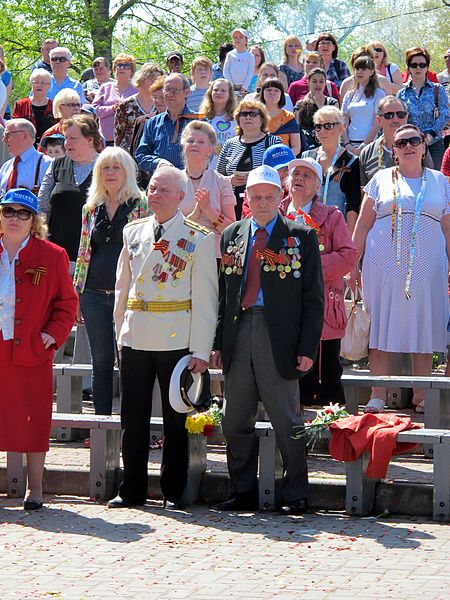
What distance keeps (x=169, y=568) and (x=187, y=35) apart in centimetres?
3032

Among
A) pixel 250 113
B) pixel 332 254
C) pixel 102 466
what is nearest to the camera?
pixel 102 466

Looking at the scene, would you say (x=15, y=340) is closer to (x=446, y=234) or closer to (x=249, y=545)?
(x=249, y=545)

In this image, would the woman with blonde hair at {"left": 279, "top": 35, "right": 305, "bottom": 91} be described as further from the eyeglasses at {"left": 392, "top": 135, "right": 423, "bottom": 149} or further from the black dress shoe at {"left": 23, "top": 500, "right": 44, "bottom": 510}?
the black dress shoe at {"left": 23, "top": 500, "right": 44, "bottom": 510}

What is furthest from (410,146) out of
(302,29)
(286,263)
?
(302,29)

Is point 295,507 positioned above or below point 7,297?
below

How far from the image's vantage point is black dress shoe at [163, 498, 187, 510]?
8688 millimetres

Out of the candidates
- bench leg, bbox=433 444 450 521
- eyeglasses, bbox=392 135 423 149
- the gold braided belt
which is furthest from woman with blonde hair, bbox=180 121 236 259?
bench leg, bbox=433 444 450 521

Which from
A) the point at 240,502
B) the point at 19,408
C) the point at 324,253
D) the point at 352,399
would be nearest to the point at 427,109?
the point at 352,399

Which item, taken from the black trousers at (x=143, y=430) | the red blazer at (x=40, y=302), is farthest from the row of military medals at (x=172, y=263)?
the red blazer at (x=40, y=302)

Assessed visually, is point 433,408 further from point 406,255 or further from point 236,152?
point 236,152

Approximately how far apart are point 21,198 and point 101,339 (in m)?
1.65

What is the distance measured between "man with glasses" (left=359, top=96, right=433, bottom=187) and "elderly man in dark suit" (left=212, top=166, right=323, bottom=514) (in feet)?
10.6

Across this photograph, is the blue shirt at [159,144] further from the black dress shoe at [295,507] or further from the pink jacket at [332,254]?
the black dress shoe at [295,507]

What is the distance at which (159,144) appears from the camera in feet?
41.6
